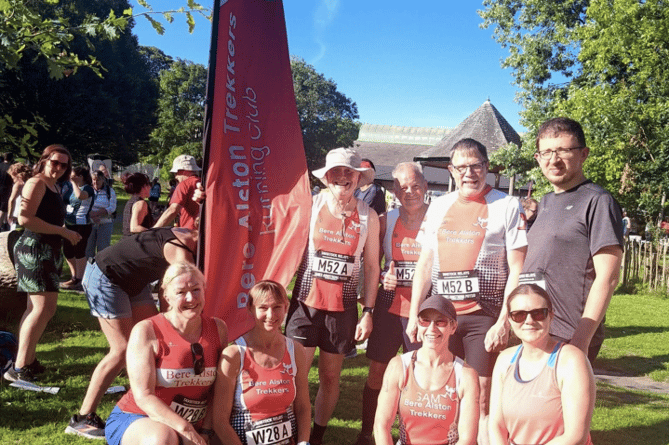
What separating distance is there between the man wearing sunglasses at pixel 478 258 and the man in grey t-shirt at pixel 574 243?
0.34m

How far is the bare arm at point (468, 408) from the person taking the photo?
3090 millimetres

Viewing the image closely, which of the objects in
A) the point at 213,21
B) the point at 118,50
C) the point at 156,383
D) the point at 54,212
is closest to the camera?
the point at 156,383

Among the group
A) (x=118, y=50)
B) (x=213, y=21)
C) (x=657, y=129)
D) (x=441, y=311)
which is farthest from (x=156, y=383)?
(x=118, y=50)

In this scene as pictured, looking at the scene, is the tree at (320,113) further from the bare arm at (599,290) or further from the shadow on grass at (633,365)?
the bare arm at (599,290)

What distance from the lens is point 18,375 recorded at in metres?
5.02

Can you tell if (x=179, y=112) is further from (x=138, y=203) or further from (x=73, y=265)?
(x=138, y=203)

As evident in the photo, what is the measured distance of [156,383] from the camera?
9.95 ft

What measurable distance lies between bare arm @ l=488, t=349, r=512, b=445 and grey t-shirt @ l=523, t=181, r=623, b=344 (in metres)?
0.36

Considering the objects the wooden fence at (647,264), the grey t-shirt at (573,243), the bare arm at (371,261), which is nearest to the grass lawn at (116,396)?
the bare arm at (371,261)

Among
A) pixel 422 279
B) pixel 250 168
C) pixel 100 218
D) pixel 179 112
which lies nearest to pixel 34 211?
pixel 250 168

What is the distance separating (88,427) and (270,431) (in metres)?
1.53

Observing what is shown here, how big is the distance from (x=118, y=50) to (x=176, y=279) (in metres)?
35.9

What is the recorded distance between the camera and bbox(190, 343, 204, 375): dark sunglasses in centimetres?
309

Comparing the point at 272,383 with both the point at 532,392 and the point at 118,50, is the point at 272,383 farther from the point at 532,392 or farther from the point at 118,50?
the point at 118,50
